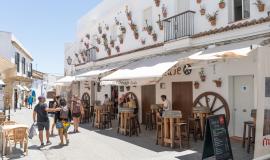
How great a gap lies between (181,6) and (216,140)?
26.3 feet

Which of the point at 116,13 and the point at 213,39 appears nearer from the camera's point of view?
the point at 213,39

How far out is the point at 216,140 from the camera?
7988 millimetres

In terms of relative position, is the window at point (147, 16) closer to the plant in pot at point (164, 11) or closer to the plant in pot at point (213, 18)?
the plant in pot at point (164, 11)

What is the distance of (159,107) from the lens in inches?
558

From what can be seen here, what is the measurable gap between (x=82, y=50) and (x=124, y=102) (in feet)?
38.3

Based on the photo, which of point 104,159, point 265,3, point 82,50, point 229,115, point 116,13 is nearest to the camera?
point 104,159

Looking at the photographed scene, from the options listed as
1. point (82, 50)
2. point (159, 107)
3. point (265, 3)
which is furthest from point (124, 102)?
point (82, 50)

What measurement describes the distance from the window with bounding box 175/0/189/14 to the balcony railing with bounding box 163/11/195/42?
1.70ft

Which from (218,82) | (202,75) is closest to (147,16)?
(202,75)

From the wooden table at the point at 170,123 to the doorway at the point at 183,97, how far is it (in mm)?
2991

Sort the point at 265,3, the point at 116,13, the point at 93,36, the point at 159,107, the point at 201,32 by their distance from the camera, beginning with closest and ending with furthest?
the point at 265,3, the point at 201,32, the point at 159,107, the point at 116,13, the point at 93,36

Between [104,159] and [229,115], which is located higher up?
[229,115]

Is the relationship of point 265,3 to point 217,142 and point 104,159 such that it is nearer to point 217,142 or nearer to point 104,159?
point 217,142

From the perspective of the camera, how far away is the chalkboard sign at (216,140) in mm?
7898
